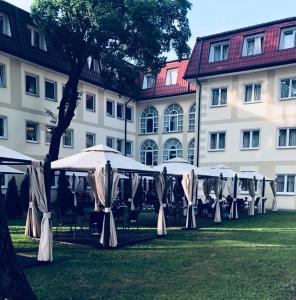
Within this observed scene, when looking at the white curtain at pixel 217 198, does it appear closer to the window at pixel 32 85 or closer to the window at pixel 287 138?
the window at pixel 287 138

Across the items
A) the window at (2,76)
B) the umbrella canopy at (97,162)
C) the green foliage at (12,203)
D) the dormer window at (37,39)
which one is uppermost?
the dormer window at (37,39)

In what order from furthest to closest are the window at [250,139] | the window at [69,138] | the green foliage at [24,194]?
1. the window at [69,138]
2. the window at [250,139]
3. the green foliage at [24,194]

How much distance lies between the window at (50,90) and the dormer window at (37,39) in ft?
7.22

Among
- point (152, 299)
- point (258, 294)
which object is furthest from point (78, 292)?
point (258, 294)

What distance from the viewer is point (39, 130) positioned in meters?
21.3

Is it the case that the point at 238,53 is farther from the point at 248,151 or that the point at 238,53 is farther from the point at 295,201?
the point at 295,201

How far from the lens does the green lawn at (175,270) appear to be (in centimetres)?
582

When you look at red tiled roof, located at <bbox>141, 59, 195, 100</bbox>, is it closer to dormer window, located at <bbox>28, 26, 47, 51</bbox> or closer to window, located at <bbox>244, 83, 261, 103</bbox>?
window, located at <bbox>244, 83, 261, 103</bbox>

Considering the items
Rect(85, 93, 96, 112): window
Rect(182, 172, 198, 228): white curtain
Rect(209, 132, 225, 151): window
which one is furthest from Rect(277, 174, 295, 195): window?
Rect(85, 93, 96, 112): window

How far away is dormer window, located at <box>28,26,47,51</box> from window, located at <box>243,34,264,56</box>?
1373cm

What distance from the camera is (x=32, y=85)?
21031 millimetres

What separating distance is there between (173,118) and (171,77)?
3765 mm

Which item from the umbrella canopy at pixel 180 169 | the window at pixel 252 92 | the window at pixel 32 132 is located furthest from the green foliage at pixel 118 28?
the window at pixel 252 92

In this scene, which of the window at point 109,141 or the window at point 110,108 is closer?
the window at point 109,141
